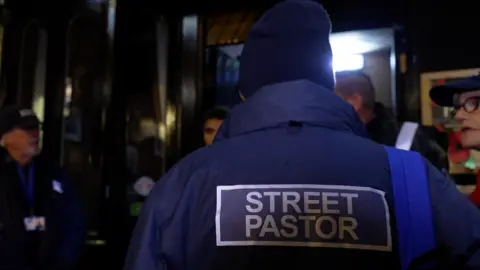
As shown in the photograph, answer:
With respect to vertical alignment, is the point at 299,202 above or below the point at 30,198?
above

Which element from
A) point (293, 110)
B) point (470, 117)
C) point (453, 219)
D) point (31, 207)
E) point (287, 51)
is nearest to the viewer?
point (453, 219)

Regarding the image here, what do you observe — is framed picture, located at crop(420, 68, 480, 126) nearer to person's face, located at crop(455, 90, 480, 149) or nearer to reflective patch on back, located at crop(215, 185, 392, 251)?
person's face, located at crop(455, 90, 480, 149)

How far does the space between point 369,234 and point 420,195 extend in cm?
13

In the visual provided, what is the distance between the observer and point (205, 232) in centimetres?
118

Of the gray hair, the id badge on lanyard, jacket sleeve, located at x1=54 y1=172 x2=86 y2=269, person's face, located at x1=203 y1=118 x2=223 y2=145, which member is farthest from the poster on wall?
the id badge on lanyard

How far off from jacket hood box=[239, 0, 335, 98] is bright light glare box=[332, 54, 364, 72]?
2.66m

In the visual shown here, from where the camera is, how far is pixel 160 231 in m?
1.20

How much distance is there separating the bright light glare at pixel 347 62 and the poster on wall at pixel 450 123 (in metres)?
0.65

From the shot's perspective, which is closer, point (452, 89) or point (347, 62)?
point (452, 89)

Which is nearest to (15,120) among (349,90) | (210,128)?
(210,128)

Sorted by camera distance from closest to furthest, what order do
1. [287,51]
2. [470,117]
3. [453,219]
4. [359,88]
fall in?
[453,219], [287,51], [470,117], [359,88]

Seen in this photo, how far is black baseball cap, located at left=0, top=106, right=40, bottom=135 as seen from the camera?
3.78 m

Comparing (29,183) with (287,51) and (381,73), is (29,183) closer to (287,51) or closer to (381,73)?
(381,73)

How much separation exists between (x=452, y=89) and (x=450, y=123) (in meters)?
1.16
